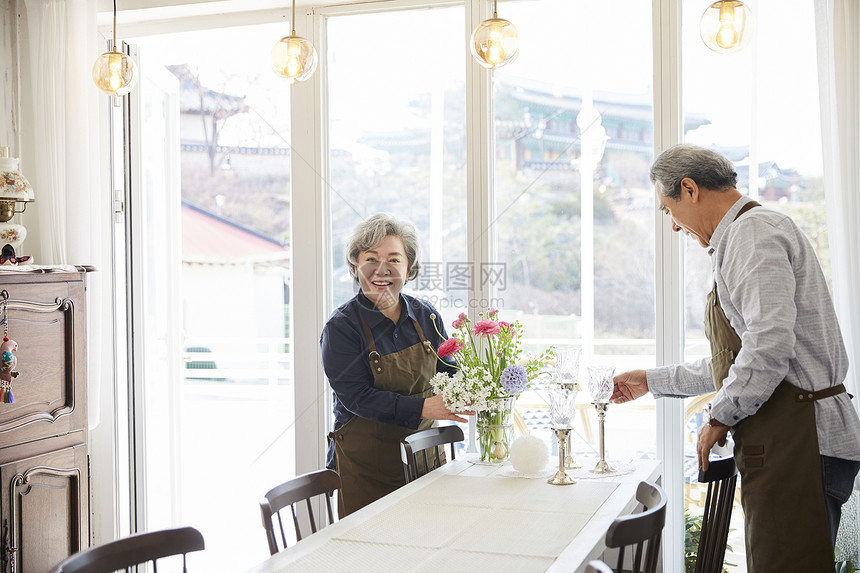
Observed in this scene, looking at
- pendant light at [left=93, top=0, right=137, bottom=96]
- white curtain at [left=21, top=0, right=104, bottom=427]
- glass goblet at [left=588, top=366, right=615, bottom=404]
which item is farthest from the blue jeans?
white curtain at [left=21, top=0, right=104, bottom=427]

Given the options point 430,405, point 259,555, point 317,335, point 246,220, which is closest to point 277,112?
point 317,335

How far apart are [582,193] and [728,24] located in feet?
3.63

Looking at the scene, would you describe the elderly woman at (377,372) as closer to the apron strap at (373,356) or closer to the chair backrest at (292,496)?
the apron strap at (373,356)

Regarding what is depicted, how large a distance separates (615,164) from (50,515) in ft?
8.15

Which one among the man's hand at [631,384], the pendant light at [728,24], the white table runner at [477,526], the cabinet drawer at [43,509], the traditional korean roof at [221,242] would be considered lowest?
the cabinet drawer at [43,509]

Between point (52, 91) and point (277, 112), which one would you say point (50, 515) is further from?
point (277, 112)

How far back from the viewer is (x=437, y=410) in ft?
8.34

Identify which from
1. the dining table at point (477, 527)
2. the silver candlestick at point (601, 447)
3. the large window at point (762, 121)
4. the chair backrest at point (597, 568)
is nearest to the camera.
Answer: the chair backrest at point (597, 568)

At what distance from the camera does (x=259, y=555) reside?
4133 millimetres

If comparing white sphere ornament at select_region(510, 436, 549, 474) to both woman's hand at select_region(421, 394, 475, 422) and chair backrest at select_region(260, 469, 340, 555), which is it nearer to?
woman's hand at select_region(421, 394, 475, 422)

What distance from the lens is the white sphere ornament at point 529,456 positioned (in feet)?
7.90

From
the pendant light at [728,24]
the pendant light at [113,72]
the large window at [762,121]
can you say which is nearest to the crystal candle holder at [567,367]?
the large window at [762,121]

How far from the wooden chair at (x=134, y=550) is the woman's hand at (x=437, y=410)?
3.22ft

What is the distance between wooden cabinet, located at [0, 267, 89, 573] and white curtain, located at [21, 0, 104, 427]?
32 centimetres
